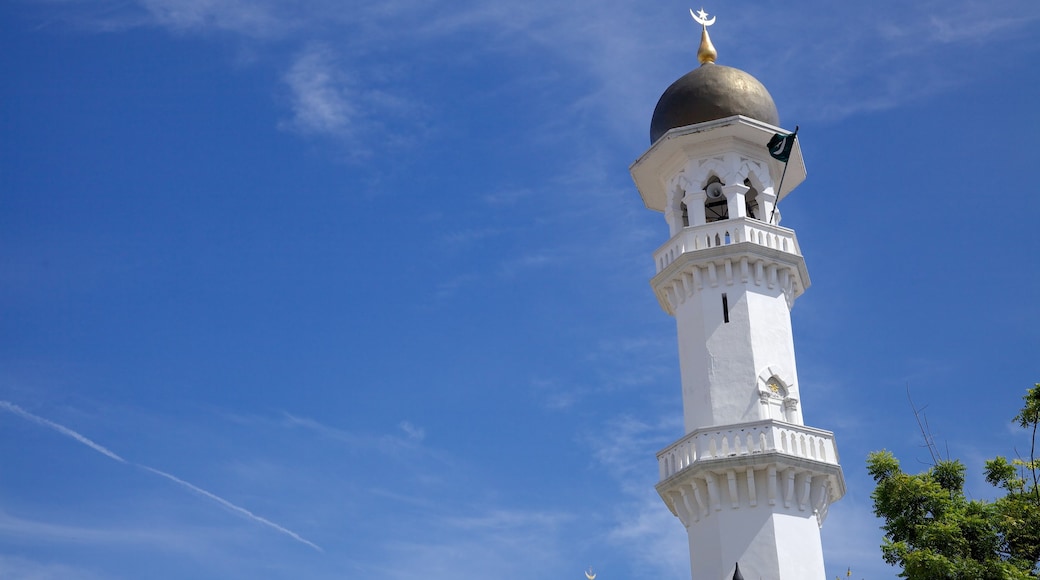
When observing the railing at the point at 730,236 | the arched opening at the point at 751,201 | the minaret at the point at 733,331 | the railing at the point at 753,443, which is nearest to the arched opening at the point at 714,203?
the minaret at the point at 733,331

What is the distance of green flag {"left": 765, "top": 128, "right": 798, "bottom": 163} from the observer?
33781mm

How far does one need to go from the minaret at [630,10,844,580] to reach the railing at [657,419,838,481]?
0.09 ft

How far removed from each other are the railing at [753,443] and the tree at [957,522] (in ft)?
5.70

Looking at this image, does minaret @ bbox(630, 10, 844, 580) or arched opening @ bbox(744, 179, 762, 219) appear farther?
arched opening @ bbox(744, 179, 762, 219)

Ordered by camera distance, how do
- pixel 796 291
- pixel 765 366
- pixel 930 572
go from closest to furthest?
pixel 930 572
pixel 765 366
pixel 796 291

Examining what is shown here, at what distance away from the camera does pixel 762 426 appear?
2998 cm

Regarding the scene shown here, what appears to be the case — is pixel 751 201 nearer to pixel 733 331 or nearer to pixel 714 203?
pixel 714 203

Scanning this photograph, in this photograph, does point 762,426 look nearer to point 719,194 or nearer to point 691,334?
point 691,334

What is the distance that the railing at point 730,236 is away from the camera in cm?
3300

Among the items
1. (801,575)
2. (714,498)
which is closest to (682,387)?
(714,498)

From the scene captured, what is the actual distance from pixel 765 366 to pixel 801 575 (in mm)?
5314

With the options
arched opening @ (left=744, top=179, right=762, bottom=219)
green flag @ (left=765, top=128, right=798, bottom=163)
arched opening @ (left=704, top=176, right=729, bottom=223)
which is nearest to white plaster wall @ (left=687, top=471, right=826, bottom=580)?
arched opening @ (left=704, top=176, right=729, bottom=223)

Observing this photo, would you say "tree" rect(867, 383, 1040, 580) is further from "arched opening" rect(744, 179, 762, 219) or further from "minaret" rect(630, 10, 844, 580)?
"arched opening" rect(744, 179, 762, 219)

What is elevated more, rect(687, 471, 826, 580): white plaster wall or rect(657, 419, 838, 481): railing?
rect(657, 419, 838, 481): railing
